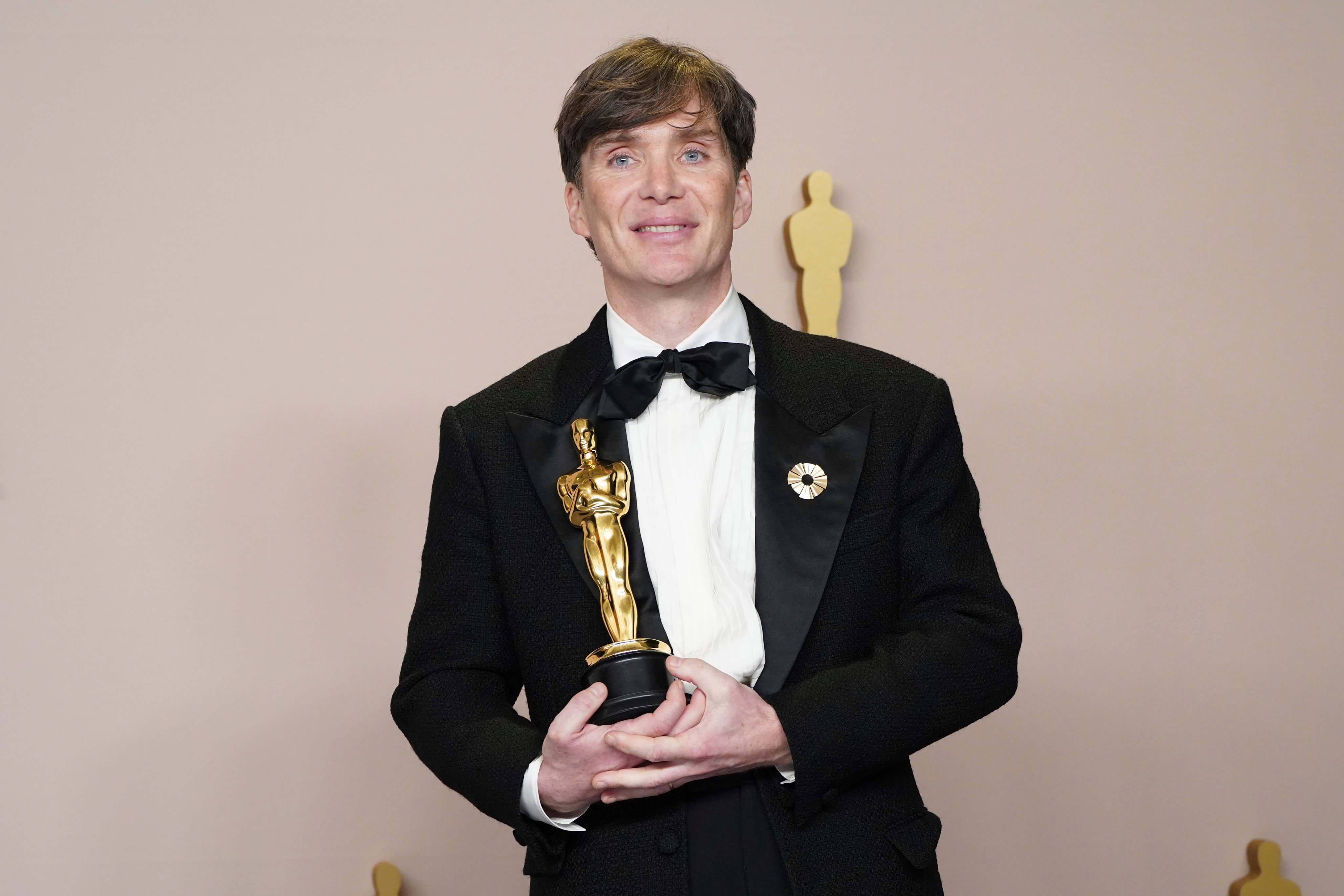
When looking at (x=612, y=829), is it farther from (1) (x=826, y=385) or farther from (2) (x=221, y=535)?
(2) (x=221, y=535)

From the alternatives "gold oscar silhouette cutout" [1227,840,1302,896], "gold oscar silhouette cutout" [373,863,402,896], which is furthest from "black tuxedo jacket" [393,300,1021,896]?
"gold oscar silhouette cutout" [1227,840,1302,896]

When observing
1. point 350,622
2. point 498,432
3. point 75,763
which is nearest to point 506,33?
point 350,622

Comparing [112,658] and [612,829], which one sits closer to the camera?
[612,829]

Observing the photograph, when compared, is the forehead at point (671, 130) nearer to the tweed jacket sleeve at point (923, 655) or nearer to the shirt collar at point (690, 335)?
the shirt collar at point (690, 335)

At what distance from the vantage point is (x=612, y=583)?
1677 mm

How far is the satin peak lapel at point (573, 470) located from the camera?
1.75 m

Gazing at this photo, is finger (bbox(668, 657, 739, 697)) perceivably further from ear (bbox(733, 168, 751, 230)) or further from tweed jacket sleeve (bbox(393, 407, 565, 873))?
ear (bbox(733, 168, 751, 230))

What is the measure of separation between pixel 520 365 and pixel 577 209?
120cm

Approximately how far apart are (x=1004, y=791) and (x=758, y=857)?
1.74 meters

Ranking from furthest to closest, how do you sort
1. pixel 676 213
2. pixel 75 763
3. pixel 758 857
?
pixel 75 763, pixel 676 213, pixel 758 857

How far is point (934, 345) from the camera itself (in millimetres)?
3293

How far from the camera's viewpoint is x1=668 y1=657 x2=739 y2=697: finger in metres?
1.56

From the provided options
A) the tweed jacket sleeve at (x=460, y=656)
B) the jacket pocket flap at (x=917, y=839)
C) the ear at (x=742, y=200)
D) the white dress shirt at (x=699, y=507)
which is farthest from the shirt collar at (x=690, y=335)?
the jacket pocket flap at (x=917, y=839)

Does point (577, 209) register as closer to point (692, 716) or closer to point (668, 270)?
point (668, 270)
